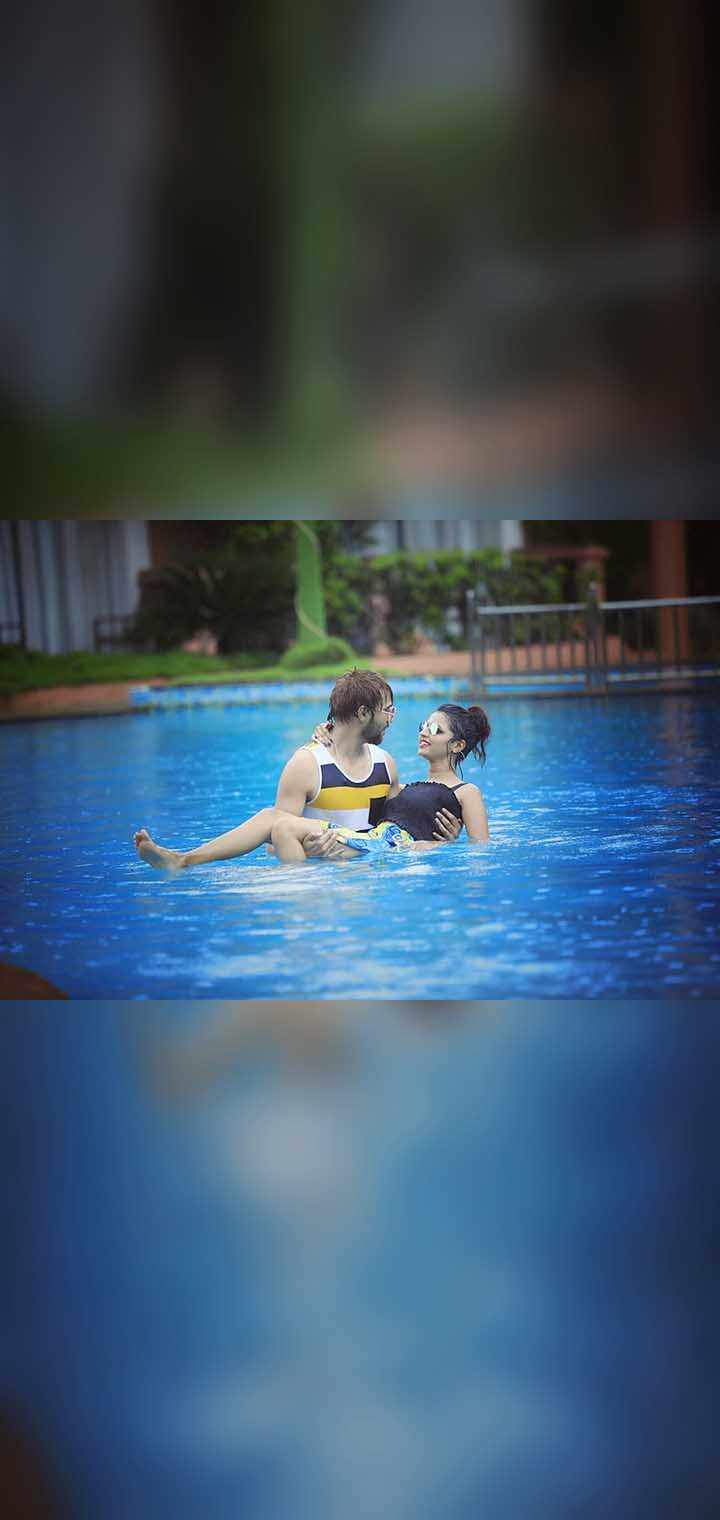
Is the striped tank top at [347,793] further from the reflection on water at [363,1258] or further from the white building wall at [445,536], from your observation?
the white building wall at [445,536]

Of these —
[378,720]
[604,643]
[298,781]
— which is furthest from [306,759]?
[604,643]

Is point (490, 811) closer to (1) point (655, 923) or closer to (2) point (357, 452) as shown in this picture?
(1) point (655, 923)

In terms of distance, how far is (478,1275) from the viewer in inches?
119

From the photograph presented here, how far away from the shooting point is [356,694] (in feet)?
15.4

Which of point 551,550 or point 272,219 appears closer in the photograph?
point 272,219

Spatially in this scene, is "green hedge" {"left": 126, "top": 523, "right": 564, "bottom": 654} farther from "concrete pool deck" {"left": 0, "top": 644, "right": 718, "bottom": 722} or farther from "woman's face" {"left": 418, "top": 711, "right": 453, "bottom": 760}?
"woman's face" {"left": 418, "top": 711, "right": 453, "bottom": 760}

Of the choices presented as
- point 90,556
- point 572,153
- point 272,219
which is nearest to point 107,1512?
point 272,219

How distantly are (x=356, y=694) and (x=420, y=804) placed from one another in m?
0.44

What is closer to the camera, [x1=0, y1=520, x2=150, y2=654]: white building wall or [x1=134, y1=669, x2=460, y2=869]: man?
[x1=134, y1=669, x2=460, y2=869]: man

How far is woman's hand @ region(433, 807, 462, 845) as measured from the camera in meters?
4.88

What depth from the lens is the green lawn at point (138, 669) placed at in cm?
1112

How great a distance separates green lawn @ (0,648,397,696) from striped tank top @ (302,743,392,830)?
255 inches

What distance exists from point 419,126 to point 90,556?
25.0 ft

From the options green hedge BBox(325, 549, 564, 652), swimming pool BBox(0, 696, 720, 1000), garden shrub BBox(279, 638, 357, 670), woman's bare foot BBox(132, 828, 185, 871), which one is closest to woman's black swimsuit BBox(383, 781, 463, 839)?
swimming pool BBox(0, 696, 720, 1000)
